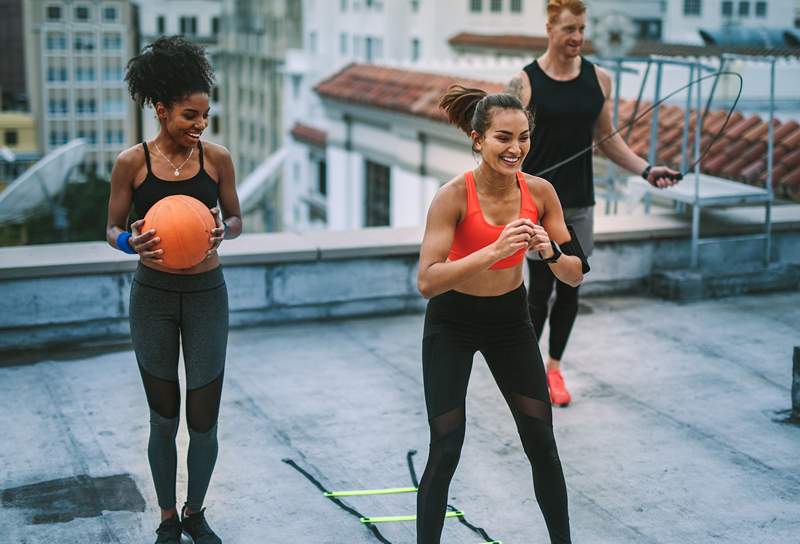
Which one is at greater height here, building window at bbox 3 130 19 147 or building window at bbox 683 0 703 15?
building window at bbox 683 0 703 15

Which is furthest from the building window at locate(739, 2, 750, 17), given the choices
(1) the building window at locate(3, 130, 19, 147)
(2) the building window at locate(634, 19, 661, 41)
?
(1) the building window at locate(3, 130, 19, 147)

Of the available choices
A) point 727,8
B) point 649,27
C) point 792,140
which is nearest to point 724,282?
point 792,140

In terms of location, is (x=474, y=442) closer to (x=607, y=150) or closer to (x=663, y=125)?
(x=607, y=150)

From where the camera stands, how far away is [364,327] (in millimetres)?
7711

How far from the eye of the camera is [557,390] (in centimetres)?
607

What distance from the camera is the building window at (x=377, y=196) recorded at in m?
21.3

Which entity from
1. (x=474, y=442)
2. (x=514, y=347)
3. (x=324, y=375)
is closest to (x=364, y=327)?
→ (x=324, y=375)

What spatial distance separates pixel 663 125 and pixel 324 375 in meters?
7.46

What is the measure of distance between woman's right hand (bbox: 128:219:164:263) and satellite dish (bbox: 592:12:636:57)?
1427 centimetres

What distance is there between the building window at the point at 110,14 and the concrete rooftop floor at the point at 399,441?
4197 inches

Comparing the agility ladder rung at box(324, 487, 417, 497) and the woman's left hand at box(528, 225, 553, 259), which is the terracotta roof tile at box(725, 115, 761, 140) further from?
the woman's left hand at box(528, 225, 553, 259)

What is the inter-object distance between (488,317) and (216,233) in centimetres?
103

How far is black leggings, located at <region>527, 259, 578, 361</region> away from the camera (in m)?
5.91

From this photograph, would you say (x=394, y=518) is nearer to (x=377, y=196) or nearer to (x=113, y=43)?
(x=377, y=196)
